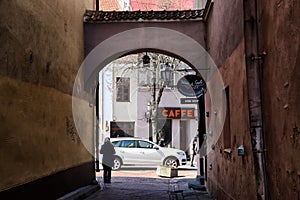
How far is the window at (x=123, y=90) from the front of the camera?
30.3 metres

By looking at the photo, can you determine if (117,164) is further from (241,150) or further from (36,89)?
(241,150)

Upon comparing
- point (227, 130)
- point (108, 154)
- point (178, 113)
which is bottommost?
point (108, 154)

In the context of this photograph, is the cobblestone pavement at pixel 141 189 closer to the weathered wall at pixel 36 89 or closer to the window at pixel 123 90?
the weathered wall at pixel 36 89

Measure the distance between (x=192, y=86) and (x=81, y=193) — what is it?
4.52 m

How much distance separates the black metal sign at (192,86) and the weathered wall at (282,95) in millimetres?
6616

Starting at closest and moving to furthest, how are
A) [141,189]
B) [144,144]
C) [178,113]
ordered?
[141,189]
[144,144]
[178,113]

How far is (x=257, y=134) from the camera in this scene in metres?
5.48

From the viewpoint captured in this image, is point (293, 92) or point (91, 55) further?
point (91, 55)

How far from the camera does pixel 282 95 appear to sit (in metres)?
4.68

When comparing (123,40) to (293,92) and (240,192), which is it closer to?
(240,192)

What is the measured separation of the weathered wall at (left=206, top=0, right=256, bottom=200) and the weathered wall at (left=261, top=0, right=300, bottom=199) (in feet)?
3.72

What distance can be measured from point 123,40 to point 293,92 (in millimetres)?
8888

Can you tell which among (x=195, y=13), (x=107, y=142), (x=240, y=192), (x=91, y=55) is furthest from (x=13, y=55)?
(x=107, y=142)

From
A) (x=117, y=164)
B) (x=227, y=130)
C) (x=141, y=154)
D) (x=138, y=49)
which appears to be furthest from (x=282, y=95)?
(x=117, y=164)
